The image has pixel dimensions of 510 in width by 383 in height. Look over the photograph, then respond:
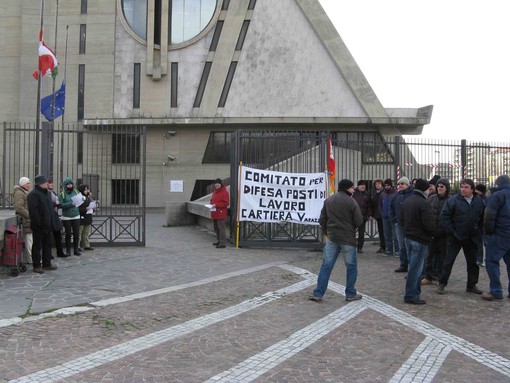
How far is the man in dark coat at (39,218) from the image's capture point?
→ 342 inches

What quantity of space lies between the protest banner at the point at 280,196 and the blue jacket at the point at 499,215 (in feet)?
16.4

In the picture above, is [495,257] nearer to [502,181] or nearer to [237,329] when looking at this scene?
[502,181]

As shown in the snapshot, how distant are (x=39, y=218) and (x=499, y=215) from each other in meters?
7.87

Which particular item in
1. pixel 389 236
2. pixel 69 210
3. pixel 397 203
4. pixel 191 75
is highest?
pixel 191 75

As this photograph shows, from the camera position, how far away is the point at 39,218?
28.6 feet

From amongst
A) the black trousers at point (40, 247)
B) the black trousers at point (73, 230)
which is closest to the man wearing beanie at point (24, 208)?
the black trousers at point (40, 247)

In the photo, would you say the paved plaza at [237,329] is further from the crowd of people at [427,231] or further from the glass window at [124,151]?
the glass window at [124,151]

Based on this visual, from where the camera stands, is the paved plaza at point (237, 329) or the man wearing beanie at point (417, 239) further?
the man wearing beanie at point (417, 239)

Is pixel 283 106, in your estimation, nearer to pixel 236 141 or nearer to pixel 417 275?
pixel 236 141

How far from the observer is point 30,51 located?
33.2m

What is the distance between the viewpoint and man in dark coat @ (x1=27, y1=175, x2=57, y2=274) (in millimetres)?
8695

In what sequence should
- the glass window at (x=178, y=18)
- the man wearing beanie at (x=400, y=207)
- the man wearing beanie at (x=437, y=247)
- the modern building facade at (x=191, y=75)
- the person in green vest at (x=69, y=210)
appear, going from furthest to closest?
the glass window at (x=178, y=18), the modern building facade at (x=191, y=75), the person in green vest at (x=69, y=210), the man wearing beanie at (x=400, y=207), the man wearing beanie at (x=437, y=247)

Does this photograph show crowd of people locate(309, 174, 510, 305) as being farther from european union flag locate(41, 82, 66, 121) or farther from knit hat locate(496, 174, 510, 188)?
european union flag locate(41, 82, 66, 121)

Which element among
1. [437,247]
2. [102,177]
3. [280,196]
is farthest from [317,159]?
[102,177]
